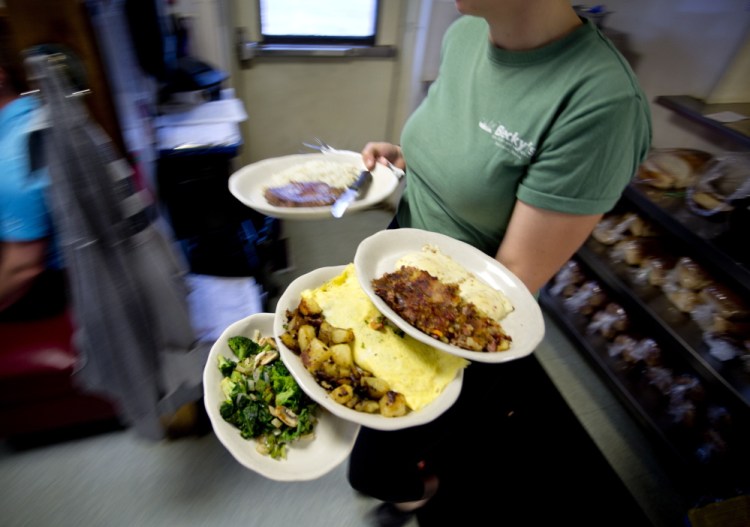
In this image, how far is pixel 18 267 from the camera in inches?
49.6

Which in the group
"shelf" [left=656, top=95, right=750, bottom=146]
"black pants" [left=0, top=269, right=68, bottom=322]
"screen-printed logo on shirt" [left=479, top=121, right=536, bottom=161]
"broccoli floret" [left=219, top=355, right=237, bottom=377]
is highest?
"screen-printed logo on shirt" [left=479, top=121, right=536, bottom=161]

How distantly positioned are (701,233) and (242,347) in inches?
67.2

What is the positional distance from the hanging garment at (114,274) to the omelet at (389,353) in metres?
0.66

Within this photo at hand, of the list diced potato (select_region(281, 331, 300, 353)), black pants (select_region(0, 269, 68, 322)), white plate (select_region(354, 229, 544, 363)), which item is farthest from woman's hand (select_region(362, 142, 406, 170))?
black pants (select_region(0, 269, 68, 322))

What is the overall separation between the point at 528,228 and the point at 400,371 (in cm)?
38

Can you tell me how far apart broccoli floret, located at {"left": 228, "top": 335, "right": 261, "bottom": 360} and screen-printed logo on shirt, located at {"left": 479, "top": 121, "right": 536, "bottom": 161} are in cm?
64

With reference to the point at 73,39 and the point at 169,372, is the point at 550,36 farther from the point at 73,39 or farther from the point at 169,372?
the point at 169,372

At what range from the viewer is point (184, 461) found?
160 cm

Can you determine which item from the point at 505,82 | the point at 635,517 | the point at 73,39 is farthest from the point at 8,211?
the point at 635,517

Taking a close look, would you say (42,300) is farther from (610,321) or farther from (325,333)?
(610,321)

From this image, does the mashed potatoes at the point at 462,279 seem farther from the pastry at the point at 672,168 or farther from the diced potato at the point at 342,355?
the pastry at the point at 672,168

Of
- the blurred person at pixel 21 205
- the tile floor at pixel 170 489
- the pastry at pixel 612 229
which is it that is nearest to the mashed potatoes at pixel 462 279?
the blurred person at pixel 21 205

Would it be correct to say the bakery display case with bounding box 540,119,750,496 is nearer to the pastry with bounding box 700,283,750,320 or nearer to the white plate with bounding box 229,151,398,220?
Result: the pastry with bounding box 700,283,750,320

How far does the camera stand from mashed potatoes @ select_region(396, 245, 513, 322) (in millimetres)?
744
